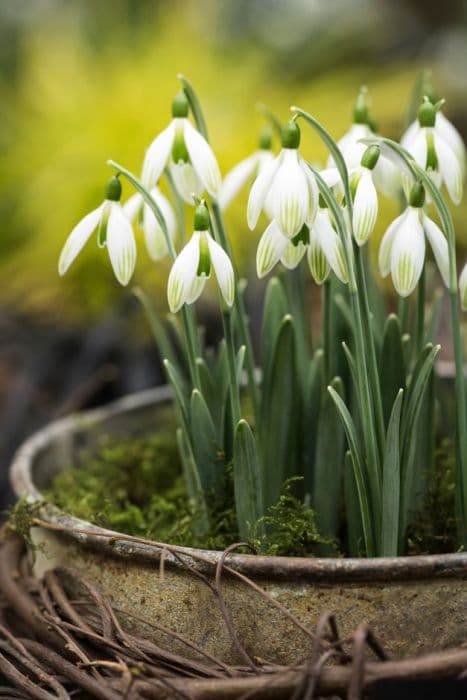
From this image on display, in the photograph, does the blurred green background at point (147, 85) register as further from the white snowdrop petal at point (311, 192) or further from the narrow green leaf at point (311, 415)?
the white snowdrop petal at point (311, 192)

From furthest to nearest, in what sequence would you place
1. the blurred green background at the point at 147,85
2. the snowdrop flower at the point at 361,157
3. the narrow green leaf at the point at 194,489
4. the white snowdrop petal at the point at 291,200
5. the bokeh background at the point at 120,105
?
the blurred green background at the point at 147,85 → the bokeh background at the point at 120,105 → the narrow green leaf at the point at 194,489 → the snowdrop flower at the point at 361,157 → the white snowdrop petal at the point at 291,200

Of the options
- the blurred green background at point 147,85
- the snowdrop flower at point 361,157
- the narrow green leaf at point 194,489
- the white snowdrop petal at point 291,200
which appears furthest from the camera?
the blurred green background at point 147,85

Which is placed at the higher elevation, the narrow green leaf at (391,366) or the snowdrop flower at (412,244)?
the snowdrop flower at (412,244)

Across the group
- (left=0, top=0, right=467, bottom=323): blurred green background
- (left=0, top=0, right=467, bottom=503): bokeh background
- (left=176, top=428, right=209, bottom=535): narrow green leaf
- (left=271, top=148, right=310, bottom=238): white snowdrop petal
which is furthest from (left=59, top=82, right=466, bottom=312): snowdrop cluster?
(left=0, top=0, right=467, bottom=323): blurred green background

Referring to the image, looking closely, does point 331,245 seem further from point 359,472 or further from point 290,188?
point 359,472

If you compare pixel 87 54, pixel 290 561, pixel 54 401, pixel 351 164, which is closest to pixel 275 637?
pixel 290 561

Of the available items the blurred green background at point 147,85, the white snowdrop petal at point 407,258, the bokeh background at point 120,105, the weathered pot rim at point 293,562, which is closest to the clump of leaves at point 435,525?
the weathered pot rim at point 293,562

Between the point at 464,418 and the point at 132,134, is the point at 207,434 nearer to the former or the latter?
the point at 464,418

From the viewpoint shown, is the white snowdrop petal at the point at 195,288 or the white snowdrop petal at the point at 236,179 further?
the white snowdrop petal at the point at 236,179

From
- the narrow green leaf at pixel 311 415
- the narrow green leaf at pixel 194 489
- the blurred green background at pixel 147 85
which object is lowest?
the narrow green leaf at pixel 194 489
